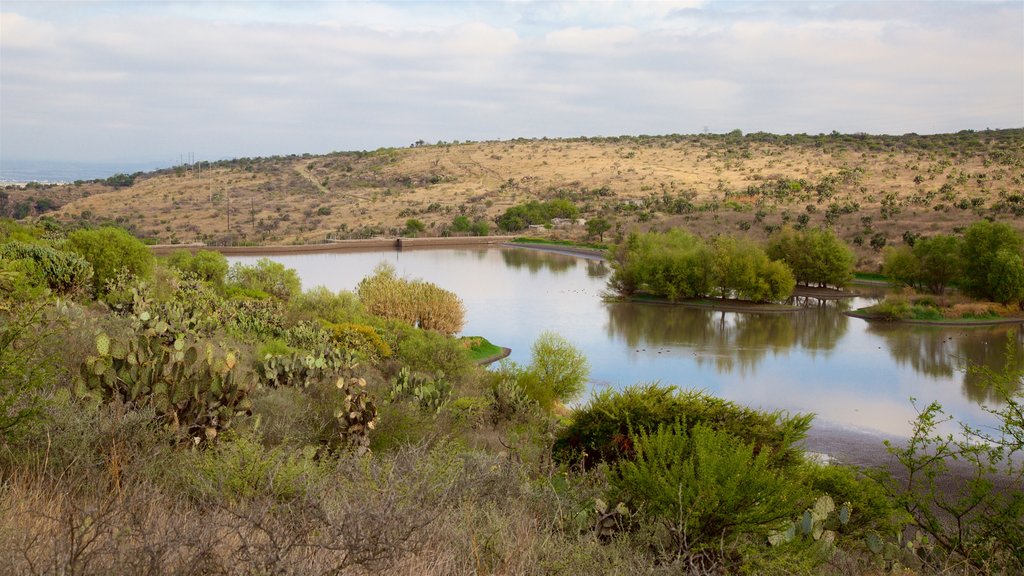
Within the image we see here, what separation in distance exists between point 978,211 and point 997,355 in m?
34.9

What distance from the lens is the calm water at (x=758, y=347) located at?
990 inches

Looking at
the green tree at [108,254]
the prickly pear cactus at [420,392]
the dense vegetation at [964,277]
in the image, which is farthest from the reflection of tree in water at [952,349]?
the green tree at [108,254]

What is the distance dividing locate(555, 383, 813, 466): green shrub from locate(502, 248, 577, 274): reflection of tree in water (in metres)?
46.8

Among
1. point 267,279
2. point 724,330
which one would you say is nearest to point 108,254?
point 267,279

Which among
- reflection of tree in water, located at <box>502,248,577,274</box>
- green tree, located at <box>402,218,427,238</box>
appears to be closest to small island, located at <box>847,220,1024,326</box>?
reflection of tree in water, located at <box>502,248,577,274</box>

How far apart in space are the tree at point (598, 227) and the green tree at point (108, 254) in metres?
50.2

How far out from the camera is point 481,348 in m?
31.4

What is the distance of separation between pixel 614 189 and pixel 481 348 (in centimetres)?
6632

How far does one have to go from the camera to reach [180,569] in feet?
12.5

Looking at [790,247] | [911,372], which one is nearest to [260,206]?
[790,247]

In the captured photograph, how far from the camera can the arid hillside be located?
6931 cm

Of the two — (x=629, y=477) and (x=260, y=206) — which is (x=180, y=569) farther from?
(x=260, y=206)

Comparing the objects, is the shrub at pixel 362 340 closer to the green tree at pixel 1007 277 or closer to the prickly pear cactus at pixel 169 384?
the prickly pear cactus at pixel 169 384

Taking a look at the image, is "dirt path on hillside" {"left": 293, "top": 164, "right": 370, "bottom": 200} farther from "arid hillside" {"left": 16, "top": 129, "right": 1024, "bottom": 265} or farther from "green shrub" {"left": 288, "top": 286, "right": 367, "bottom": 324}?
"green shrub" {"left": 288, "top": 286, "right": 367, "bottom": 324}
